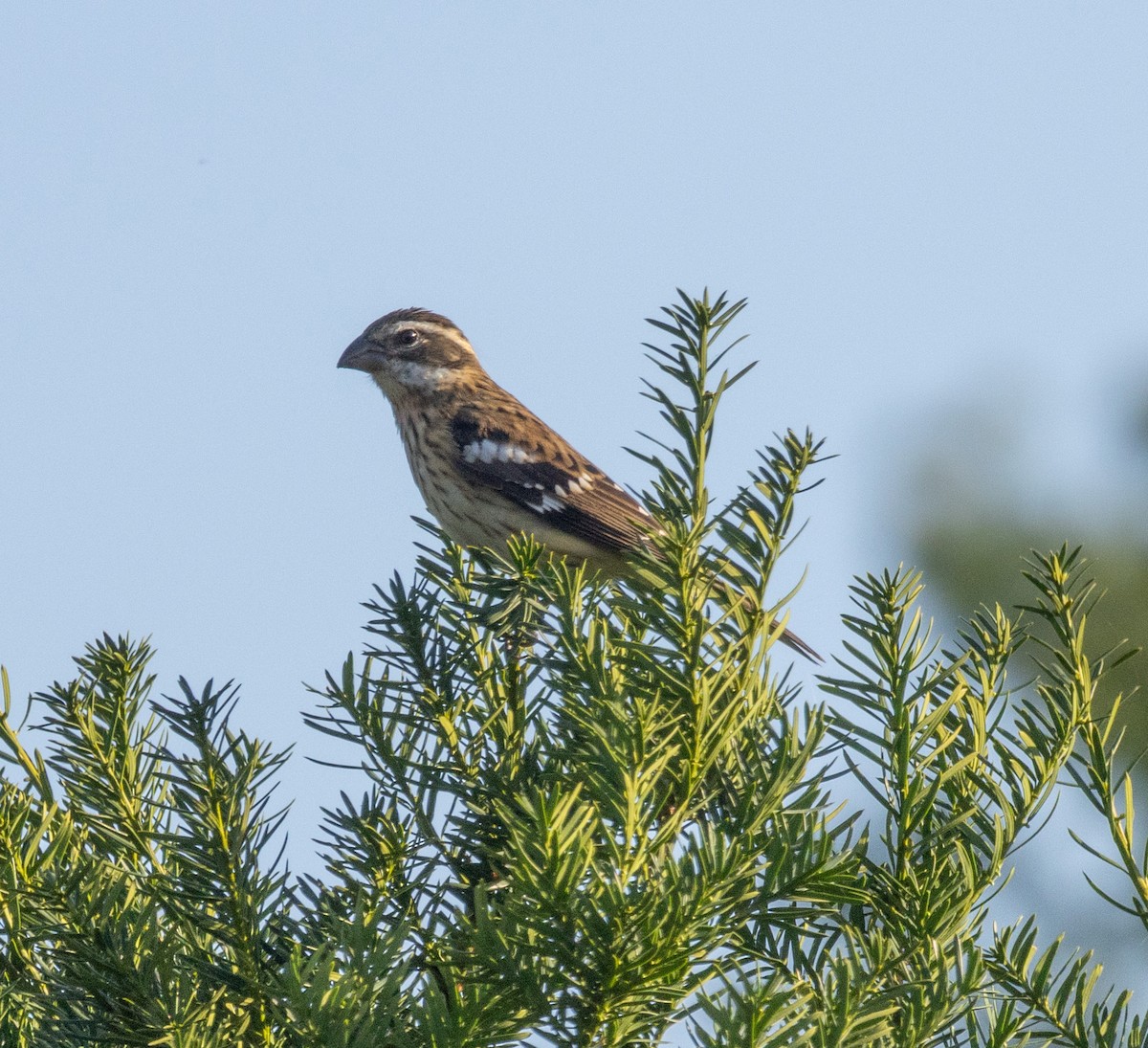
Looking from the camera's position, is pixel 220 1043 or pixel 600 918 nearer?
pixel 600 918

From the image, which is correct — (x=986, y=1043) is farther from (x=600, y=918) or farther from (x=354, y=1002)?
(x=354, y=1002)

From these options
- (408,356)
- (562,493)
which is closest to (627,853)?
(562,493)

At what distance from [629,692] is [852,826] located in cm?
37

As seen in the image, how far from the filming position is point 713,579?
217 centimetres

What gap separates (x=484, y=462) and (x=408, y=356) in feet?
4.86

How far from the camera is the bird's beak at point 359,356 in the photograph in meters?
8.44

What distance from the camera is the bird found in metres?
6.90

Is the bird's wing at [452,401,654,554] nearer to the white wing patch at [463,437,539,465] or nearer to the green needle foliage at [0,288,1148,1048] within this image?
the white wing patch at [463,437,539,465]

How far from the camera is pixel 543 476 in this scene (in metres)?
7.23

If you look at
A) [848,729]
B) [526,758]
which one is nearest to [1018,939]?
[848,729]

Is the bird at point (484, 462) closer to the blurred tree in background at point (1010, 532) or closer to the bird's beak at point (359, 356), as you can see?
the bird's beak at point (359, 356)

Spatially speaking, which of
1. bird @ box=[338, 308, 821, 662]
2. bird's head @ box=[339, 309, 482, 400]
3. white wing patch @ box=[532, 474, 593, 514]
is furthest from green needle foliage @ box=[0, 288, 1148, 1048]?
bird's head @ box=[339, 309, 482, 400]

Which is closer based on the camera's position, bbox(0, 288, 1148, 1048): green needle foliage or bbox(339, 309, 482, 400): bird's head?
bbox(0, 288, 1148, 1048): green needle foliage

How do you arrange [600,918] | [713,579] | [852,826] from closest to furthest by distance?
[600,918] → [852,826] → [713,579]
